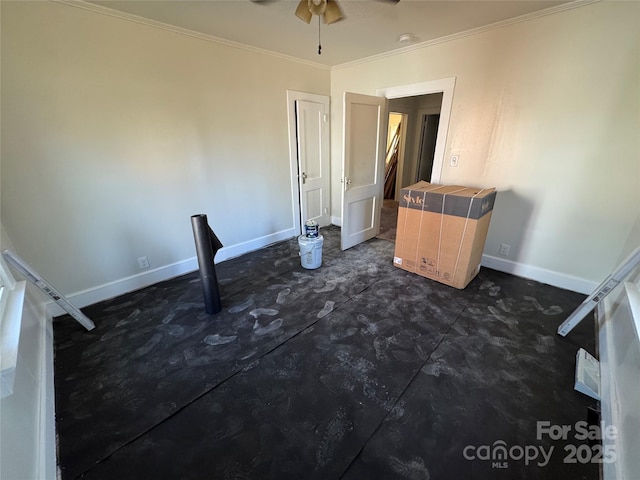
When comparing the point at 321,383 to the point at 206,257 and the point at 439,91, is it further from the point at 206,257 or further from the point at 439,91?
the point at 439,91

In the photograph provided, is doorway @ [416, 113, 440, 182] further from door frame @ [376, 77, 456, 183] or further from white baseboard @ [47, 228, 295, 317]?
white baseboard @ [47, 228, 295, 317]

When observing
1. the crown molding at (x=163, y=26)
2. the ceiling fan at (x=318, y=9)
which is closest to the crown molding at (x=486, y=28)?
the crown molding at (x=163, y=26)

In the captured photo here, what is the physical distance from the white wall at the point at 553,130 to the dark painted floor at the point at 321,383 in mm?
552

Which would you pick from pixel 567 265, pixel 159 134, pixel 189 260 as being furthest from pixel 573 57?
pixel 189 260

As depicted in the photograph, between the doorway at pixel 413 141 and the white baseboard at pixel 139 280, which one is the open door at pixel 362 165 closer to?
the doorway at pixel 413 141

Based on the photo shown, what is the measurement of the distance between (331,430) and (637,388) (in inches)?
56.4

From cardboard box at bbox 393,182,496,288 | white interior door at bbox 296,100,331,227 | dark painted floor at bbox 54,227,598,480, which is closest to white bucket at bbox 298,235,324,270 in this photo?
dark painted floor at bbox 54,227,598,480

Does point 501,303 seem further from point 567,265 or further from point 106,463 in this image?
point 106,463

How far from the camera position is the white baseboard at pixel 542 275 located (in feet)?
8.01

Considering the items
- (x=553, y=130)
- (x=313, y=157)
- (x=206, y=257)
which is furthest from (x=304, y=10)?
(x=553, y=130)

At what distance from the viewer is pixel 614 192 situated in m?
2.17

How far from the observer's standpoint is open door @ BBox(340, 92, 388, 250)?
3.08 meters

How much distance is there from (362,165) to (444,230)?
4.55 feet

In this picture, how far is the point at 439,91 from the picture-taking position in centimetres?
292
